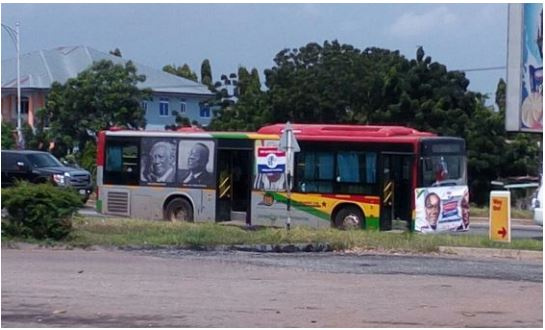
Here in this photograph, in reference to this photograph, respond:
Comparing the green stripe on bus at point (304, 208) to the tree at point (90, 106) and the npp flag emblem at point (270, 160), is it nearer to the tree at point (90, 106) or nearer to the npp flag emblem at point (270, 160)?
the npp flag emblem at point (270, 160)

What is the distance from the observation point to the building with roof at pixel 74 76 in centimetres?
6912

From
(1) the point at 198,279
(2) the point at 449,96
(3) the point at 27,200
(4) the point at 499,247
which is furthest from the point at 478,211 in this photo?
(1) the point at 198,279

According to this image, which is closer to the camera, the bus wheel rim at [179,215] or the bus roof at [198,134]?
the bus roof at [198,134]

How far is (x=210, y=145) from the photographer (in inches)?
1238

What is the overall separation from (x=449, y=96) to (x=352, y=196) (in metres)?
24.4

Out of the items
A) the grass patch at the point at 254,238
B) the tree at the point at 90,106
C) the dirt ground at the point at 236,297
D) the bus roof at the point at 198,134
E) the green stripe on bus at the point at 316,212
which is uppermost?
the tree at the point at 90,106

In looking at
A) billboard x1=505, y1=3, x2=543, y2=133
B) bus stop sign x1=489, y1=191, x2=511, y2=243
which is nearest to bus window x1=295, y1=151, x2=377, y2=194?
bus stop sign x1=489, y1=191, x2=511, y2=243

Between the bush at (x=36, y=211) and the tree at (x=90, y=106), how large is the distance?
118ft

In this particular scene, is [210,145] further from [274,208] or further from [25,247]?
[25,247]

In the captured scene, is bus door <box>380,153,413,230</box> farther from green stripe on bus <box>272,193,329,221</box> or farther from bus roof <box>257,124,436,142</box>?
green stripe on bus <box>272,193,329,221</box>

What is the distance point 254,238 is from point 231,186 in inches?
313

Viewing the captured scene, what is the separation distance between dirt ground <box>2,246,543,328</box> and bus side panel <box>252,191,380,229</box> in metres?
10.0

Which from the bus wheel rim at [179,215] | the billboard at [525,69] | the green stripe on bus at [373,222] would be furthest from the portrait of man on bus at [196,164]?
the billboard at [525,69]

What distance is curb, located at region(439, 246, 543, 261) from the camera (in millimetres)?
22344
